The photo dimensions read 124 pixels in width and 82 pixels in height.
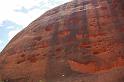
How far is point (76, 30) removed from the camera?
121 feet

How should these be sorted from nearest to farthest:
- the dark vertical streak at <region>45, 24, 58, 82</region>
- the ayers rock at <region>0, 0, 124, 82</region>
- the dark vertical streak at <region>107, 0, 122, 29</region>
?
the ayers rock at <region>0, 0, 124, 82</region>
the dark vertical streak at <region>45, 24, 58, 82</region>
the dark vertical streak at <region>107, 0, 122, 29</region>

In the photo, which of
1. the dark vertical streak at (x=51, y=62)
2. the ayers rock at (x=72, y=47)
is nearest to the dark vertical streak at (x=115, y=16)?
the ayers rock at (x=72, y=47)

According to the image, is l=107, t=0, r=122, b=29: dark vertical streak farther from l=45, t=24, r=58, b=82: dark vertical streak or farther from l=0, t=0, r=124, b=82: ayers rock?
l=45, t=24, r=58, b=82: dark vertical streak

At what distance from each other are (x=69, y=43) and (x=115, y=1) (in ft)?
21.7

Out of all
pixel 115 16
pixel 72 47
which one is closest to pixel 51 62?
pixel 72 47

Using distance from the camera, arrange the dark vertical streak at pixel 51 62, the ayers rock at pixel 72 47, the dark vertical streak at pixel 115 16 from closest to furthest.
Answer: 1. the ayers rock at pixel 72 47
2. the dark vertical streak at pixel 51 62
3. the dark vertical streak at pixel 115 16

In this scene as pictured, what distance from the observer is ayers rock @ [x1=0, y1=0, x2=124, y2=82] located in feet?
109

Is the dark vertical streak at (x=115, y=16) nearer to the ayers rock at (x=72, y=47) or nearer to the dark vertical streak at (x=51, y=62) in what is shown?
the ayers rock at (x=72, y=47)

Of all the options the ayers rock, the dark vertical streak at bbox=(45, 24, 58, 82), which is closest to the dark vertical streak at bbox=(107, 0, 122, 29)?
the ayers rock

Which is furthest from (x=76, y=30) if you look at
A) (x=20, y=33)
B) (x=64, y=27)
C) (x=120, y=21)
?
(x=20, y=33)

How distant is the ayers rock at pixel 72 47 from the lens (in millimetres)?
33219

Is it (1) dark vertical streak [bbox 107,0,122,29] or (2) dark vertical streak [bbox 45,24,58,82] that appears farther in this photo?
(1) dark vertical streak [bbox 107,0,122,29]

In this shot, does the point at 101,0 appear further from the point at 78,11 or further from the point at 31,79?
the point at 31,79

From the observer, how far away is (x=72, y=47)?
35.5 meters
